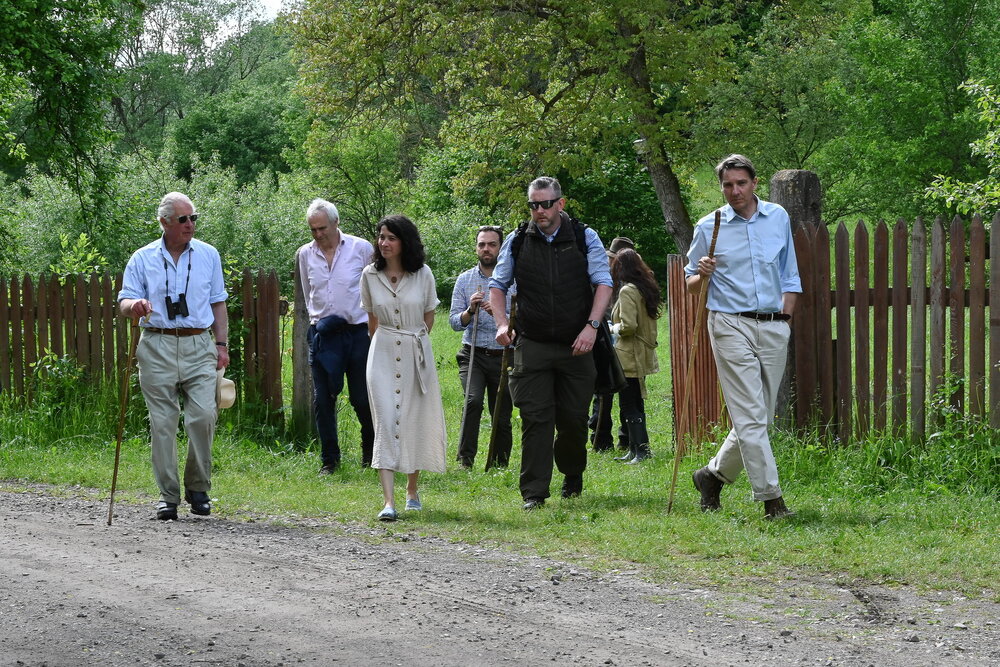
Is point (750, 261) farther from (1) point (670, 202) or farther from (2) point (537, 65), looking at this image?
(2) point (537, 65)

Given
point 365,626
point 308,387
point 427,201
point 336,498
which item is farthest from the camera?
point 427,201

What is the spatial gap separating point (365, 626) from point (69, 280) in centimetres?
800

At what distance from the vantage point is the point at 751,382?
23.1 ft

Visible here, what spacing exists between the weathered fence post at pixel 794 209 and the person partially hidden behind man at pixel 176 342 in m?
4.01

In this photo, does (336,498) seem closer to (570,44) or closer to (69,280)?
(69,280)

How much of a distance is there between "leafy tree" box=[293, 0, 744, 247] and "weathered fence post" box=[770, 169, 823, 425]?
13.2 meters

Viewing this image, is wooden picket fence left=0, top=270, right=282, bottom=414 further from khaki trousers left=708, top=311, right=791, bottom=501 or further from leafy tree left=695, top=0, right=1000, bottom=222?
leafy tree left=695, top=0, right=1000, bottom=222

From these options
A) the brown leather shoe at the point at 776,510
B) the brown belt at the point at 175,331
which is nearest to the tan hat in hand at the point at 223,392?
the brown belt at the point at 175,331

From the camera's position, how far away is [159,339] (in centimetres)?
768

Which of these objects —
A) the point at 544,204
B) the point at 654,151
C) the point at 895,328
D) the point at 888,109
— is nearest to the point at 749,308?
the point at 544,204

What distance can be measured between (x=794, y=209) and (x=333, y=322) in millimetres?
3648

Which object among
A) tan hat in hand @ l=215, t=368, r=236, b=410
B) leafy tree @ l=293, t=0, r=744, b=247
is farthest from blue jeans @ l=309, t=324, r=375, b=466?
leafy tree @ l=293, t=0, r=744, b=247

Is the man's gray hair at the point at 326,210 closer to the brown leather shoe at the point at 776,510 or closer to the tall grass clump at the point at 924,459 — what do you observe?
the tall grass clump at the point at 924,459

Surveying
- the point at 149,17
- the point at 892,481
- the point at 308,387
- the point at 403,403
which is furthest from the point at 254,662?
the point at 149,17
